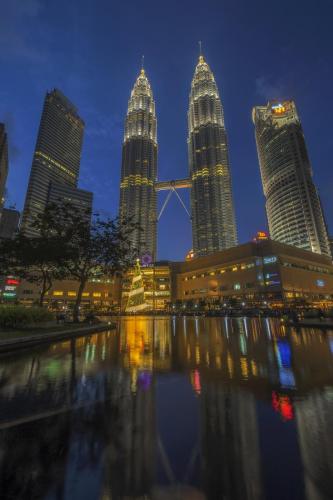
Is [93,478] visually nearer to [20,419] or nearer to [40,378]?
[20,419]

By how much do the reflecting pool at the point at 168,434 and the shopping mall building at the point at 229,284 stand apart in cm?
6854

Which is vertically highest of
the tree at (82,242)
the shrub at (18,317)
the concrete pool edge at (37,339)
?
the tree at (82,242)

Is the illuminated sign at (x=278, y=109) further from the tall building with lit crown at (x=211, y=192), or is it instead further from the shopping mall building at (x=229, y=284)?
the shopping mall building at (x=229, y=284)

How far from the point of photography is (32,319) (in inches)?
790

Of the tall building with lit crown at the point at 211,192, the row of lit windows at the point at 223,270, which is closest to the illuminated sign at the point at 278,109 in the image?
the tall building with lit crown at the point at 211,192

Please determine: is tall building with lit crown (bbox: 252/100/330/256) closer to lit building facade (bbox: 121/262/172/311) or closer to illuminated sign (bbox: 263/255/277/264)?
illuminated sign (bbox: 263/255/277/264)

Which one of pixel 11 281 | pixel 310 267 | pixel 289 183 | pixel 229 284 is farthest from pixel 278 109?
pixel 11 281

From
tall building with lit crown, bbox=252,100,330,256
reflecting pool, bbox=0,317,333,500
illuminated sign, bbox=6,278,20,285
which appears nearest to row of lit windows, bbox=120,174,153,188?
tall building with lit crown, bbox=252,100,330,256

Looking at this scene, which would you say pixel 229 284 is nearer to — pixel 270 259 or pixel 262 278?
pixel 262 278

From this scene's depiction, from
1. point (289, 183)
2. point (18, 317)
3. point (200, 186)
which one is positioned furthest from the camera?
point (200, 186)

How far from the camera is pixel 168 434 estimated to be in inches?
160

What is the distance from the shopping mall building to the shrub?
54.3m

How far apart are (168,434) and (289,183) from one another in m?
184

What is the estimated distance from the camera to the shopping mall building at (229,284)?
9356 cm
